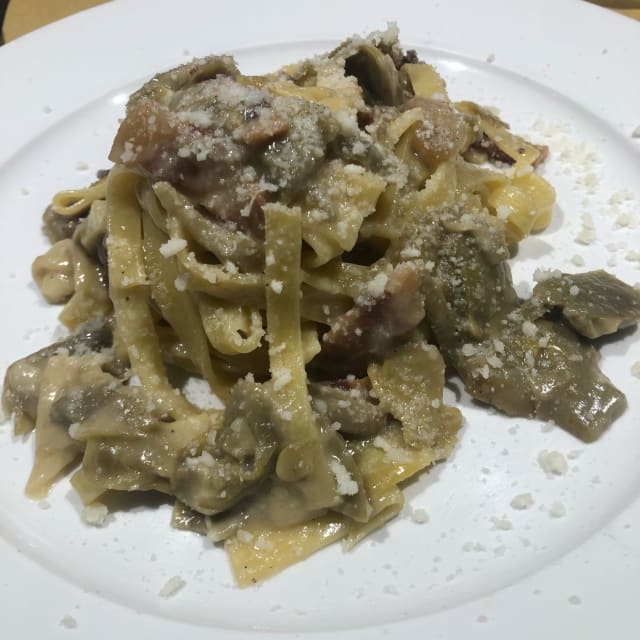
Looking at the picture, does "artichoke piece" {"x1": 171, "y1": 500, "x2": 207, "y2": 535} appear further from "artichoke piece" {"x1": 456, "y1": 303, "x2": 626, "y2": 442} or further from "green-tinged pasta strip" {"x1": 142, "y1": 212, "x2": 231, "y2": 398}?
"artichoke piece" {"x1": 456, "y1": 303, "x2": 626, "y2": 442}

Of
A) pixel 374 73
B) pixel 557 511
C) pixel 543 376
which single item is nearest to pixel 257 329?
pixel 543 376

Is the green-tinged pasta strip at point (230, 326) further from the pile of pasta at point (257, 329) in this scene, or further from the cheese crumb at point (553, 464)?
the cheese crumb at point (553, 464)

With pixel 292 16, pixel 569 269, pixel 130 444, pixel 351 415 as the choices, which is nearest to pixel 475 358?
pixel 351 415

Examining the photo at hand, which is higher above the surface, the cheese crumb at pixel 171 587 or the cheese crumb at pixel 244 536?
the cheese crumb at pixel 244 536

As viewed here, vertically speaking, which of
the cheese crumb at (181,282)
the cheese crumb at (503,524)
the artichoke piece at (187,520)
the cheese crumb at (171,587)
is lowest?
the cheese crumb at (171,587)

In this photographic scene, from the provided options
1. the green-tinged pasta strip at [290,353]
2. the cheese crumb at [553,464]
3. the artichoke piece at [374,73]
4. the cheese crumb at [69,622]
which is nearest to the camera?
the cheese crumb at [69,622]

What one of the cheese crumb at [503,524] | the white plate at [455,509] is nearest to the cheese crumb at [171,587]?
the white plate at [455,509]
